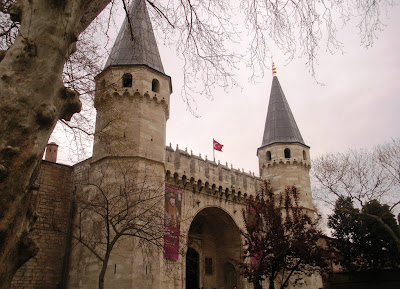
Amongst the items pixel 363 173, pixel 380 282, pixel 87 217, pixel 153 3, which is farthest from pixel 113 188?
pixel 380 282

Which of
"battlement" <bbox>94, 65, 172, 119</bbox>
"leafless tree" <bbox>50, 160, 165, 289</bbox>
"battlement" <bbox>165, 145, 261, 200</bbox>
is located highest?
"battlement" <bbox>94, 65, 172, 119</bbox>

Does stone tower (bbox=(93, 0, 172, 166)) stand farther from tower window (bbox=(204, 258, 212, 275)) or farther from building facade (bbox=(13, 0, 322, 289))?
tower window (bbox=(204, 258, 212, 275))

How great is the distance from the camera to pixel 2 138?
11.0 ft

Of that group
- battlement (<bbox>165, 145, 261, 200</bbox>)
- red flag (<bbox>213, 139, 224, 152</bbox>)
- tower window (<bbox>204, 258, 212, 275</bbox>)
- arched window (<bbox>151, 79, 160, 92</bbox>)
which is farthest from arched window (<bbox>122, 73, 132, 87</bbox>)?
tower window (<bbox>204, 258, 212, 275</bbox>)

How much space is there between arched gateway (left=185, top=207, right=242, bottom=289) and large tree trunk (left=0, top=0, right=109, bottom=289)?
18401 mm

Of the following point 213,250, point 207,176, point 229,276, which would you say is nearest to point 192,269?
point 213,250

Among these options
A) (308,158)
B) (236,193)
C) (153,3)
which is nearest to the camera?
(153,3)

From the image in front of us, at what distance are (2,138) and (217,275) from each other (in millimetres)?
21512

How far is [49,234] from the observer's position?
16625mm

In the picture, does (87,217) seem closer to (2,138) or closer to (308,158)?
(2,138)

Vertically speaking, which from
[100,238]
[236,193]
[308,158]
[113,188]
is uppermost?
[308,158]

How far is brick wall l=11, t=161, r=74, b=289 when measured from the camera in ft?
50.5

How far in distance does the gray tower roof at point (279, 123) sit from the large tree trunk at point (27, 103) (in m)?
24.2

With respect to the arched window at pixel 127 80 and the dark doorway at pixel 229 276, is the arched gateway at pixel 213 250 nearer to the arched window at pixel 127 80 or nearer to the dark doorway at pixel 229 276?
the dark doorway at pixel 229 276
